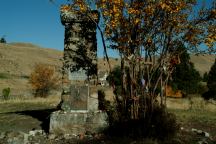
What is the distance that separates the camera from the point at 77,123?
11867 mm

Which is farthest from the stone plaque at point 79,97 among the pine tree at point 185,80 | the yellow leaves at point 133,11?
the pine tree at point 185,80

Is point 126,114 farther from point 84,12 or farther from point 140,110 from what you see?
point 84,12

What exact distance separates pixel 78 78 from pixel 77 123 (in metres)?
1.44

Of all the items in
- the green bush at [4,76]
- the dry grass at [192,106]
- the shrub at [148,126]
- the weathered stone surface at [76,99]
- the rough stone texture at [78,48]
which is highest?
the green bush at [4,76]

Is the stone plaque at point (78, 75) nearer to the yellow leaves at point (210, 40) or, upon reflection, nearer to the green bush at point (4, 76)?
the yellow leaves at point (210, 40)

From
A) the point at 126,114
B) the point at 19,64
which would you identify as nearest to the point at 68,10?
the point at 126,114

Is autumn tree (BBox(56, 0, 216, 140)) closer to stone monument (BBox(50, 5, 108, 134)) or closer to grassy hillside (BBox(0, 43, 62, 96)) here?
stone monument (BBox(50, 5, 108, 134))

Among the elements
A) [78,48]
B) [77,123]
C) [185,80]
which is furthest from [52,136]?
[185,80]

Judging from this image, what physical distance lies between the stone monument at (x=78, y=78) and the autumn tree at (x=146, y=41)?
61 centimetres

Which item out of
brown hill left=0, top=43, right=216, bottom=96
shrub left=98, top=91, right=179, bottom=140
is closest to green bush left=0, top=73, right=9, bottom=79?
brown hill left=0, top=43, right=216, bottom=96

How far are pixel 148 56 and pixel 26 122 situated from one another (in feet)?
16.4

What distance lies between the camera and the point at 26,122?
45.3ft

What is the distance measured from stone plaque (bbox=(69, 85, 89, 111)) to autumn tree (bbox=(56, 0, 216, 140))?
0.94 metres

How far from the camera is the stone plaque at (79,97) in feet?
39.7
